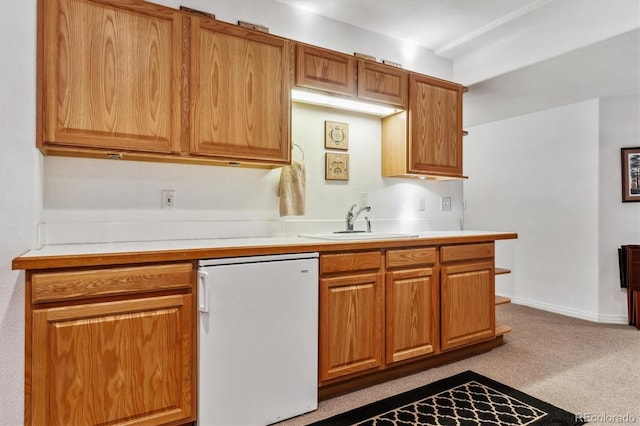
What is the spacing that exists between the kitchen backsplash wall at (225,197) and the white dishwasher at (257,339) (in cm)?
66

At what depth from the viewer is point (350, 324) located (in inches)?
86.4

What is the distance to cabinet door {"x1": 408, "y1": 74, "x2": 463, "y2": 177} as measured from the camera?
9.67 ft

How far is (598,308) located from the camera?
3830 millimetres

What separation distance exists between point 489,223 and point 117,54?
15.0 feet

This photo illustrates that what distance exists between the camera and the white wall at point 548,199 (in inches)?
154

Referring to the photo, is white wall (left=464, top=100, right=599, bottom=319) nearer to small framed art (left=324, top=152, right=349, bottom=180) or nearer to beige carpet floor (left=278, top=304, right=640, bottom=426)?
beige carpet floor (left=278, top=304, right=640, bottom=426)

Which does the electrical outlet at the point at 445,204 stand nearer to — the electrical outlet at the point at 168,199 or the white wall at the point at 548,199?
the white wall at the point at 548,199

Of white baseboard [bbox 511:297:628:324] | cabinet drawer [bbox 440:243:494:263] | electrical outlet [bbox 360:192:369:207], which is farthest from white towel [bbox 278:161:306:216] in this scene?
white baseboard [bbox 511:297:628:324]

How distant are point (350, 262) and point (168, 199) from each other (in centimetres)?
117

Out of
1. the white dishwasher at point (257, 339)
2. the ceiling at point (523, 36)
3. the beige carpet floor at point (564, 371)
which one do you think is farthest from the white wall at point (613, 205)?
the white dishwasher at point (257, 339)

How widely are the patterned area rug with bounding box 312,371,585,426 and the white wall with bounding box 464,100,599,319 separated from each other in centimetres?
238

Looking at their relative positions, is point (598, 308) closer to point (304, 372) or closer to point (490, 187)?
point (490, 187)

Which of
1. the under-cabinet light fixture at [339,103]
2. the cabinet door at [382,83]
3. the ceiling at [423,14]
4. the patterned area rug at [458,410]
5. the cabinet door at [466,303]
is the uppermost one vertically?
the ceiling at [423,14]

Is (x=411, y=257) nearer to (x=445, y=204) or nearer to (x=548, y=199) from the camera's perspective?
(x=445, y=204)
